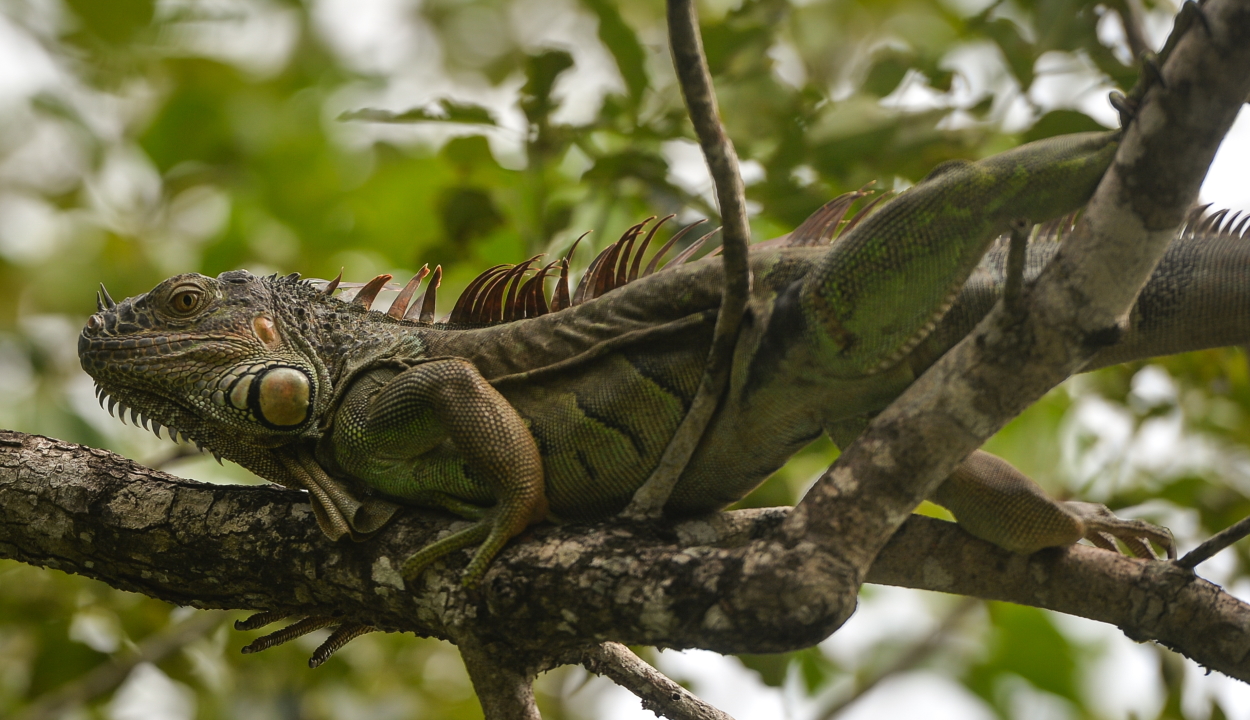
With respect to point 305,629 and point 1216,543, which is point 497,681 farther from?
point 1216,543

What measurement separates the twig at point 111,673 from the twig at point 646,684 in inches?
165

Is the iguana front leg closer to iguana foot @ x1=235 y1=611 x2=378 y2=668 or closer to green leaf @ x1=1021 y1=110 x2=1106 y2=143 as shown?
iguana foot @ x1=235 y1=611 x2=378 y2=668

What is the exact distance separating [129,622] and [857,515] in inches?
249

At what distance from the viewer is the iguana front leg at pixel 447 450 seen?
14.9 ft

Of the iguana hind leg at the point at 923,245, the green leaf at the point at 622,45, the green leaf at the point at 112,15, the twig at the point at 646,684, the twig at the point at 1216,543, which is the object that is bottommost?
the twig at the point at 646,684

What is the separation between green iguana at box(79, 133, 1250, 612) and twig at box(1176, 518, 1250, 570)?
1.69 ft

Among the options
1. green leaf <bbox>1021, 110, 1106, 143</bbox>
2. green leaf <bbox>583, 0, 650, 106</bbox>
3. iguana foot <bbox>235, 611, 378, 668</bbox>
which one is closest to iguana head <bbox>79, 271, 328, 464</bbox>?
iguana foot <bbox>235, 611, 378, 668</bbox>

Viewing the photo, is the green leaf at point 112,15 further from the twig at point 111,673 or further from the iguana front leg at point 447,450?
the iguana front leg at point 447,450

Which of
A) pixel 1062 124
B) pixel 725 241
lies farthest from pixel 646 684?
pixel 1062 124

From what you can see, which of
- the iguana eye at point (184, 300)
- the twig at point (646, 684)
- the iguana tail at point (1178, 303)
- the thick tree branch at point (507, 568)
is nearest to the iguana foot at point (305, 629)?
the thick tree branch at point (507, 568)

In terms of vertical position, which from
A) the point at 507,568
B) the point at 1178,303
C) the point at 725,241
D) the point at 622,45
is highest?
the point at 622,45

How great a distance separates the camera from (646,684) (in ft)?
16.6

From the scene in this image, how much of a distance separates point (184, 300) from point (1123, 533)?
5.44m

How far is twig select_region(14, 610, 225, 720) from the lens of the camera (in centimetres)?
746
